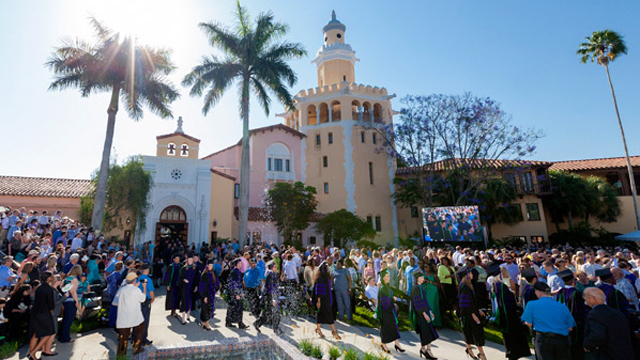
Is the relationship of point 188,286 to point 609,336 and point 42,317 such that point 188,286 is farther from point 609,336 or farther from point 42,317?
point 609,336

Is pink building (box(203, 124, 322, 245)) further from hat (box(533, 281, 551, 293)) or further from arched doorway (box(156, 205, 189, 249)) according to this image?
hat (box(533, 281, 551, 293))

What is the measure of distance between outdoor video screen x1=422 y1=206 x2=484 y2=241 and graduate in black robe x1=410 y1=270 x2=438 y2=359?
16.0 meters

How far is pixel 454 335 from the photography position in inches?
323

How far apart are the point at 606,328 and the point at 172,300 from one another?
9.83 metres

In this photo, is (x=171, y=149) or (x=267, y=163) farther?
(x=267, y=163)

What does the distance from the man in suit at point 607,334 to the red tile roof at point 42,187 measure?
2526 cm

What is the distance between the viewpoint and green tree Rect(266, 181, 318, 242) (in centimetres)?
2389

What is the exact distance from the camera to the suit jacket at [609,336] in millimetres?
4141

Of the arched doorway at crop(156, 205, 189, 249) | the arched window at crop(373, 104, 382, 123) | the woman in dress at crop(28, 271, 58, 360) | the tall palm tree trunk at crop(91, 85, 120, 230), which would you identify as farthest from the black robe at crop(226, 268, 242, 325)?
the arched window at crop(373, 104, 382, 123)

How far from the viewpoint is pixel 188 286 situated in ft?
30.2

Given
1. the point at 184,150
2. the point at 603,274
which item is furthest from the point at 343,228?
the point at 603,274

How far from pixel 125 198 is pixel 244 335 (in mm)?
15796

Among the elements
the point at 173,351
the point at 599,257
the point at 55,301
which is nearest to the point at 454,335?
the point at 599,257

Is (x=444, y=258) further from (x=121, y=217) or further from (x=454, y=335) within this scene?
(x=121, y=217)
